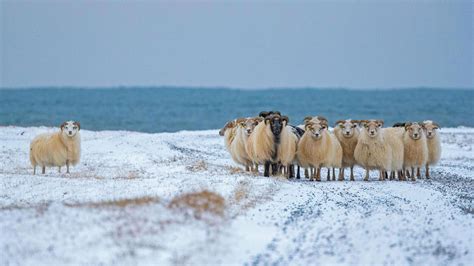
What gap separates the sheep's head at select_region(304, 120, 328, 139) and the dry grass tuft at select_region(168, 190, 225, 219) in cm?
870

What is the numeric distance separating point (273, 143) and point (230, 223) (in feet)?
30.9

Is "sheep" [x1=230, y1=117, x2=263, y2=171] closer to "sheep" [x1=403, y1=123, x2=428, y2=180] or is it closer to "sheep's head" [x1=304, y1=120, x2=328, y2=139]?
"sheep's head" [x1=304, y1=120, x2=328, y2=139]

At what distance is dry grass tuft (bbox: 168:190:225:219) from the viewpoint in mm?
15234

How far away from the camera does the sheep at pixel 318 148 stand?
24719 mm

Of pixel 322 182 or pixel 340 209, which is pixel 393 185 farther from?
pixel 340 209

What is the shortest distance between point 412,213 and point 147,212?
17.9 ft

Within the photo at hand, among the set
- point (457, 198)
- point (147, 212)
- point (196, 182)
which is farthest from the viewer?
point (457, 198)

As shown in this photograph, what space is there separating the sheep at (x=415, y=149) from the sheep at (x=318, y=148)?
226 cm

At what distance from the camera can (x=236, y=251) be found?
45.9 feet

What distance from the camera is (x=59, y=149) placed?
26891 millimetres

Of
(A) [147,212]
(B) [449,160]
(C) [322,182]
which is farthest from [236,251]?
(B) [449,160]

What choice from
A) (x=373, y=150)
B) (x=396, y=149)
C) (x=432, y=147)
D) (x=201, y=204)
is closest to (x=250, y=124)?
(x=373, y=150)

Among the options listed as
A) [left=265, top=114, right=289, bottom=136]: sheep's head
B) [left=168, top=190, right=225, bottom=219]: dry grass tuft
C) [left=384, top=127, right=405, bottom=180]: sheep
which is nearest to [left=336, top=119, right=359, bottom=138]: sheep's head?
[left=384, top=127, right=405, bottom=180]: sheep

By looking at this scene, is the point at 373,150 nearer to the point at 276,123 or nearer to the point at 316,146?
the point at 316,146
